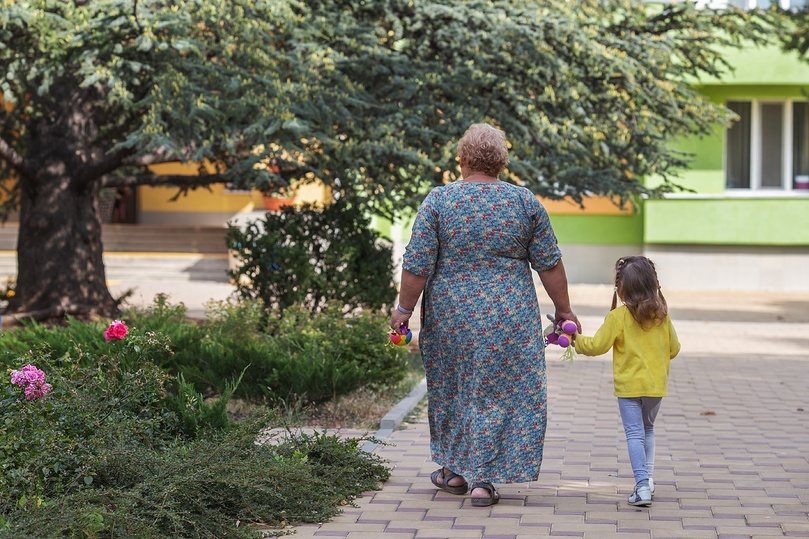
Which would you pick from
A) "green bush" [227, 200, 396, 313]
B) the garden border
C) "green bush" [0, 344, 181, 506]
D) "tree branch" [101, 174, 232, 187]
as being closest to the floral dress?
"green bush" [0, 344, 181, 506]

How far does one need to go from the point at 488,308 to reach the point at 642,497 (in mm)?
1160

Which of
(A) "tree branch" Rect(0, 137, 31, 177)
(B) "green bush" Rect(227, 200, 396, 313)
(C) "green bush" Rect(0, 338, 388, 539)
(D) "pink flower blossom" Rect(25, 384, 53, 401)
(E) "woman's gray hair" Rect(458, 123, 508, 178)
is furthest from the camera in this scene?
(A) "tree branch" Rect(0, 137, 31, 177)

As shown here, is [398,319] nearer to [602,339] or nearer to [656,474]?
[602,339]

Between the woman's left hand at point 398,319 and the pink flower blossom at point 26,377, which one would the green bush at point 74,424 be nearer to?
the pink flower blossom at point 26,377

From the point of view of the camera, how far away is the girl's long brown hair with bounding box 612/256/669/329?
6.26 m

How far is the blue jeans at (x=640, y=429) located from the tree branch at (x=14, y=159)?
9231 millimetres

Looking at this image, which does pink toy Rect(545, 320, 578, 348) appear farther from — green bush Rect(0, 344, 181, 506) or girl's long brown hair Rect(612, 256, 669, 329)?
green bush Rect(0, 344, 181, 506)

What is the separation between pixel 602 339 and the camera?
20.6 feet

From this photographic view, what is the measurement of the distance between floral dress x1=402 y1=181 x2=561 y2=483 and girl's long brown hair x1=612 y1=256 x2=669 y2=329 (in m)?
0.36

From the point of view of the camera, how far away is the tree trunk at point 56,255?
14.4 m

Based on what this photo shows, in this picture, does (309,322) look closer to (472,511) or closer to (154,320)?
(154,320)

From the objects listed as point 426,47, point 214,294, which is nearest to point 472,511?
point 426,47

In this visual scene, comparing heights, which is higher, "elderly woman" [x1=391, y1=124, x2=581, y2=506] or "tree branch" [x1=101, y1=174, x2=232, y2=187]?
"tree branch" [x1=101, y1=174, x2=232, y2=187]

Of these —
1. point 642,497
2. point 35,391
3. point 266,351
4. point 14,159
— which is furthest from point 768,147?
point 35,391
